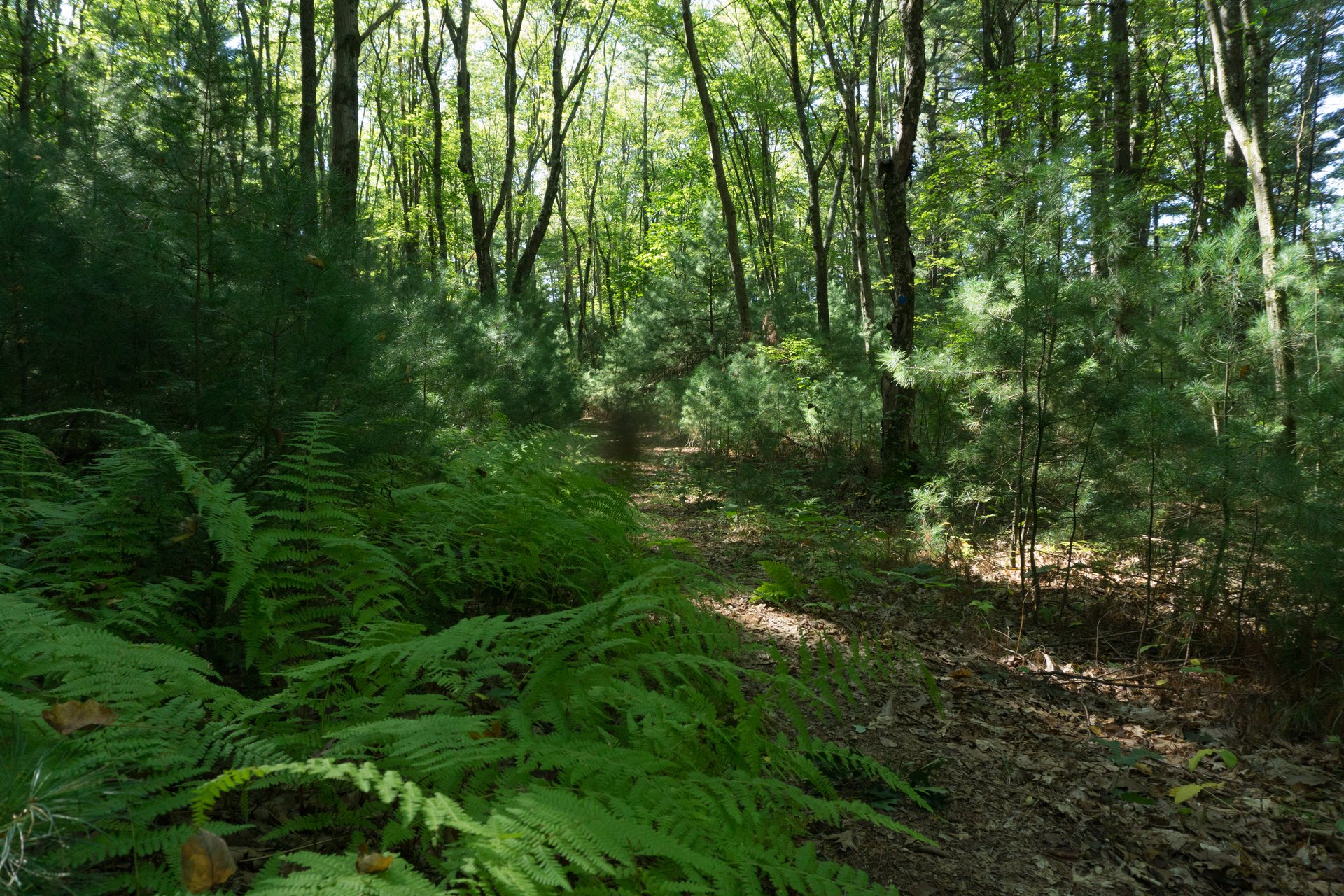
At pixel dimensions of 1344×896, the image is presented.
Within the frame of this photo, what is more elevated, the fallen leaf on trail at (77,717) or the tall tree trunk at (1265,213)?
the tall tree trunk at (1265,213)

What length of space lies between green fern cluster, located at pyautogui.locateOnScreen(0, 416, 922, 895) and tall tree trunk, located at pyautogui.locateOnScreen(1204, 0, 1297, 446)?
3921 millimetres

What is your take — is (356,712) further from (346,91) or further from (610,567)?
(346,91)

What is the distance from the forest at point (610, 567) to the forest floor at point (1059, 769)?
3 centimetres

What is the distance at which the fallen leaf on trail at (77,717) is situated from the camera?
1.50m

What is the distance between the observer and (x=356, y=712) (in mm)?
1910

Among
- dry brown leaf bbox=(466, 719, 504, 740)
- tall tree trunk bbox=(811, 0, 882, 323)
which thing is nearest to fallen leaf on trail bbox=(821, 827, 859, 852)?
dry brown leaf bbox=(466, 719, 504, 740)

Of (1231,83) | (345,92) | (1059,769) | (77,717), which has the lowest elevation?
(1059,769)

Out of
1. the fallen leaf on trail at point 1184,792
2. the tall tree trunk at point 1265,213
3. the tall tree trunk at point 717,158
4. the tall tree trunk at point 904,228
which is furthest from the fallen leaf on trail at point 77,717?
the tall tree trunk at point 717,158

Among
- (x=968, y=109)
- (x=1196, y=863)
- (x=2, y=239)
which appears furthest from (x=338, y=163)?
(x=968, y=109)

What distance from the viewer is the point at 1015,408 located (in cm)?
542

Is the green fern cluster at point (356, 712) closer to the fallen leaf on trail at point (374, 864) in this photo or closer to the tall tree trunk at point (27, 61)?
the fallen leaf on trail at point (374, 864)

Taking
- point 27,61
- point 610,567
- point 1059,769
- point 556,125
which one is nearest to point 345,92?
point 27,61

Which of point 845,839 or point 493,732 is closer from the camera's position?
→ point 493,732

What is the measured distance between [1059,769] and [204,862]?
3.70m
